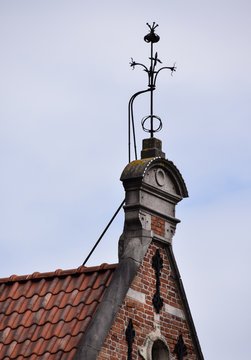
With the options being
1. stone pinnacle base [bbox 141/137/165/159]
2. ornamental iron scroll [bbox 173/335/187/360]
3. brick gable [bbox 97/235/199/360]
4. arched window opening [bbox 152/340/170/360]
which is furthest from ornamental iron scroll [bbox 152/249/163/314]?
stone pinnacle base [bbox 141/137/165/159]

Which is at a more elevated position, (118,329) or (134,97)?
(134,97)

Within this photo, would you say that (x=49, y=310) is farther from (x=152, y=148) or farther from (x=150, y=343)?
(x=152, y=148)

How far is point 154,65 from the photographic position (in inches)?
751

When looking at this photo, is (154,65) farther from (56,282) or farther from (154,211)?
(56,282)

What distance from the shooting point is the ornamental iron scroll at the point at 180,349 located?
18031 mm

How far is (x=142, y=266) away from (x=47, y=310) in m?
1.56

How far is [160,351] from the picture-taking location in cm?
1783

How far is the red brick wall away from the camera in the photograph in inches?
665

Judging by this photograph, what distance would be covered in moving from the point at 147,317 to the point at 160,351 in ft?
2.07

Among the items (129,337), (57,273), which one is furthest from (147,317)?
(57,273)

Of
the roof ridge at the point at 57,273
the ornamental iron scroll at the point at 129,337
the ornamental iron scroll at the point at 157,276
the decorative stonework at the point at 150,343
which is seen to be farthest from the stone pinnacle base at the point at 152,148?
the ornamental iron scroll at the point at 129,337

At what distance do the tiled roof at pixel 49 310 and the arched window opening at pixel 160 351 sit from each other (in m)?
1.31

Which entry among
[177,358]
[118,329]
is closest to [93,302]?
[118,329]

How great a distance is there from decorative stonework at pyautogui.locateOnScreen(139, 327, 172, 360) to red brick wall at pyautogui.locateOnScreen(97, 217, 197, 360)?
Answer: 2.2 inches
